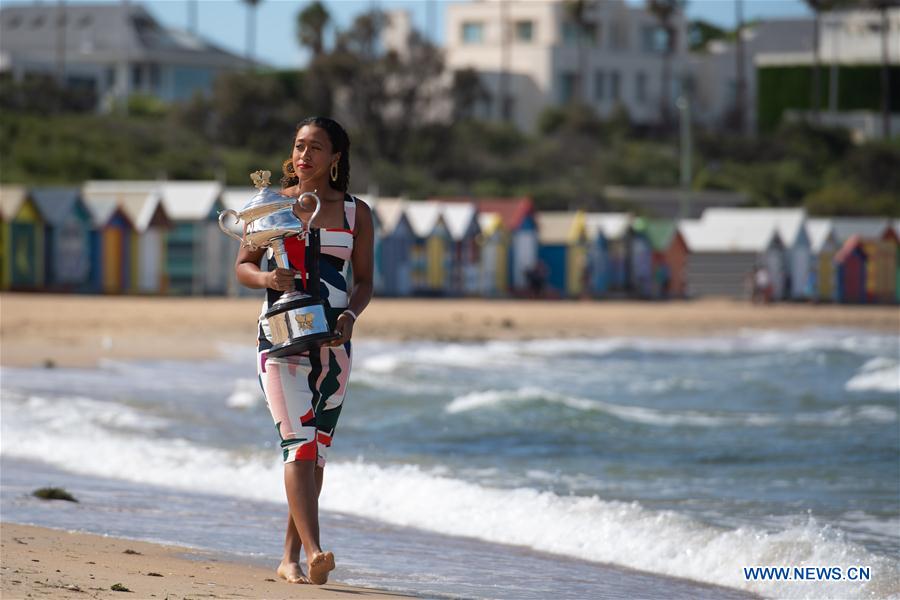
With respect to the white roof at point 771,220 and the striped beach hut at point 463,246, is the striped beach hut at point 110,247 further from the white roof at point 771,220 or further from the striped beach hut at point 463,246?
the white roof at point 771,220

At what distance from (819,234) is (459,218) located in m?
12.0

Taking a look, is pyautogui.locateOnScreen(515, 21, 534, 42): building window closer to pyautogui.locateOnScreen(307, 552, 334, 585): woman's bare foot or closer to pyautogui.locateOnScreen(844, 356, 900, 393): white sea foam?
pyautogui.locateOnScreen(844, 356, 900, 393): white sea foam

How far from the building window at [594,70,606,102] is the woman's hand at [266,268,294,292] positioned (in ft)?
224

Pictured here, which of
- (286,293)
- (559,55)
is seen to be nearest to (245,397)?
(286,293)

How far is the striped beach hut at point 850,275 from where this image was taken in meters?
41.7

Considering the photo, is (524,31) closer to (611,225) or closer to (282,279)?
(611,225)

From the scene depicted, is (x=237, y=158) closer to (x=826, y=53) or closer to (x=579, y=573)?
(x=826, y=53)

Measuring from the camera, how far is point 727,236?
42.1 m

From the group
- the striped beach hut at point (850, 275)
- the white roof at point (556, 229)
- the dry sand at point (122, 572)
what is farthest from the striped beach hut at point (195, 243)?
the dry sand at point (122, 572)

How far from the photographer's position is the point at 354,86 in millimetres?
56281

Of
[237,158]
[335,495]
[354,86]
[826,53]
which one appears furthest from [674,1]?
[335,495]

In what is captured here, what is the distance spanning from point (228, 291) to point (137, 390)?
17.5 metres

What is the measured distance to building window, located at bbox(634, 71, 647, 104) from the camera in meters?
73.8

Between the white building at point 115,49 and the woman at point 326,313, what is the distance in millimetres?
64840
